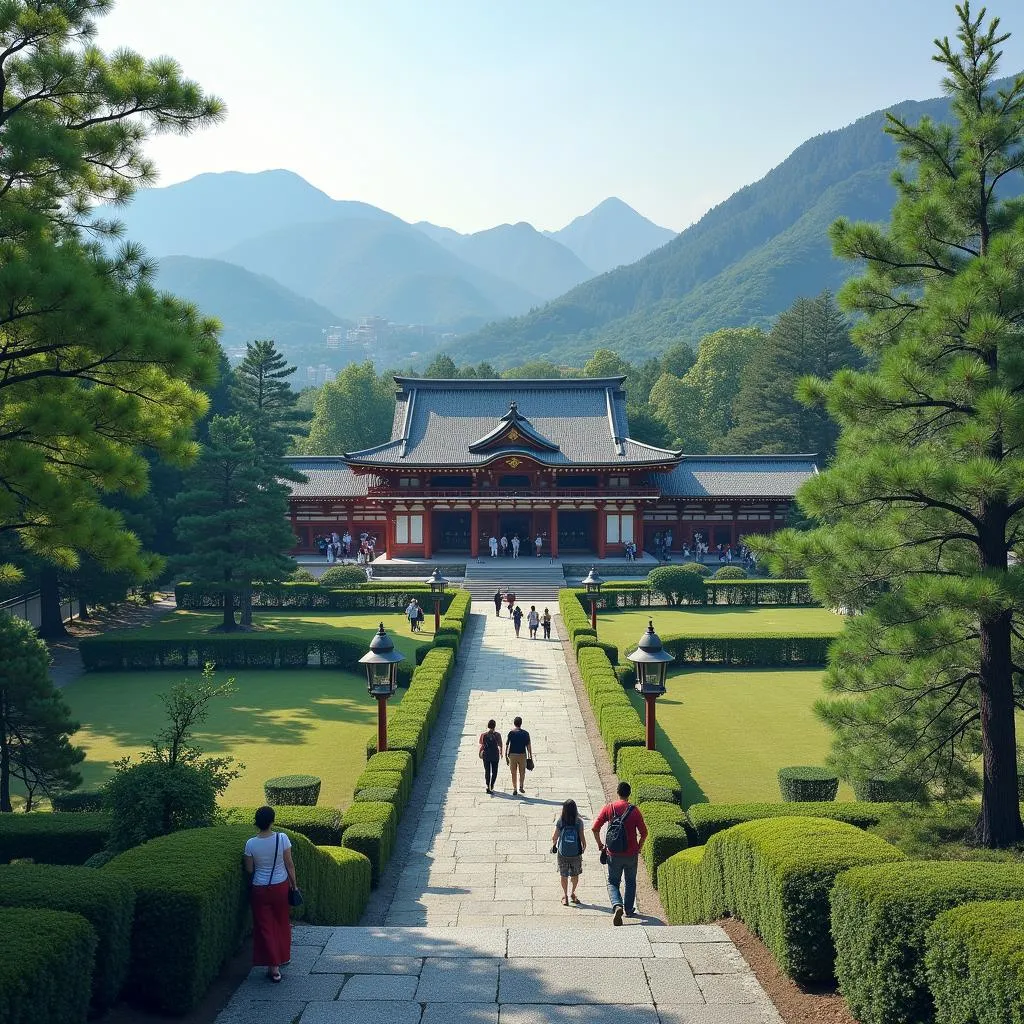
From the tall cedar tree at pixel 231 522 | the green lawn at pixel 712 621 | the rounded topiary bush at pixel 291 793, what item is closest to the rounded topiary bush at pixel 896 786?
the rounded topiary bush at pixel 291 793

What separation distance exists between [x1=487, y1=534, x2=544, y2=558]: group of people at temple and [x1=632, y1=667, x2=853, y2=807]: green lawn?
18.4 metres

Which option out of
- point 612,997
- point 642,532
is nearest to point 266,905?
point 612,997

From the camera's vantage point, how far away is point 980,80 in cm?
1129

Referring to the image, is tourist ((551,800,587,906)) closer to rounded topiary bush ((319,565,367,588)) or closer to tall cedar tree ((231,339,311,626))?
rounded topiary bush ((319,565,367,588))

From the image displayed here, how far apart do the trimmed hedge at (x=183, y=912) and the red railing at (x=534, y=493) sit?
35.9 m

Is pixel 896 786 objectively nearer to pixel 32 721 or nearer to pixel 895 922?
pixel 895 922

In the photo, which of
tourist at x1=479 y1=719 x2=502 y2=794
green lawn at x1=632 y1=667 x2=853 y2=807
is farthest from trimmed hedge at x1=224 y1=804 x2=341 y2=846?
green lawn at x1=632 y1=667 x2=853 y2=807

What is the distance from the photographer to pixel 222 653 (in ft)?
85.6

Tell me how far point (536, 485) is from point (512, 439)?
8.78ft

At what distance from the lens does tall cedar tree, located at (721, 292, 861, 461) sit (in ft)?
196

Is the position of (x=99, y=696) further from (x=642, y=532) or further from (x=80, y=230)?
(x=642, y=532)

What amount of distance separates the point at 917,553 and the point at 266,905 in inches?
346

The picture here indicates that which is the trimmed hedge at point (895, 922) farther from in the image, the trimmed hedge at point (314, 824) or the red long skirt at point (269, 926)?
the trimmed hedge at point (314, 824)

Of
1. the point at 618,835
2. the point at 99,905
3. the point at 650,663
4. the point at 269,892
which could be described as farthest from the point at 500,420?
the point at 99,905
